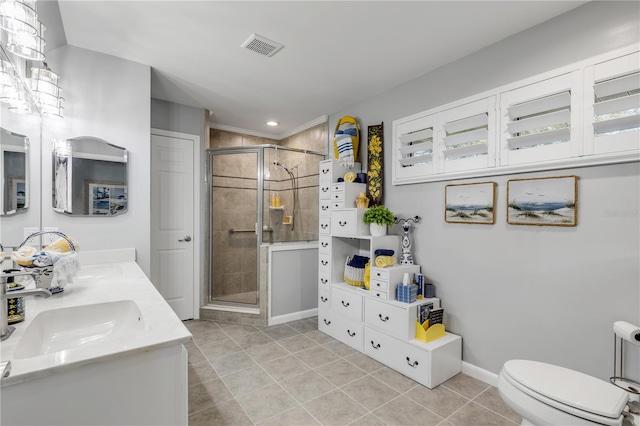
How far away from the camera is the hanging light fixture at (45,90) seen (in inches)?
71.6

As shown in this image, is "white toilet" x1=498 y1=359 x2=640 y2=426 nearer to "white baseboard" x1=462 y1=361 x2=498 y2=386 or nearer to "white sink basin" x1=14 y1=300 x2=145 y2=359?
"white baseboard" x1=462 y1=361 x2=498 y2=386

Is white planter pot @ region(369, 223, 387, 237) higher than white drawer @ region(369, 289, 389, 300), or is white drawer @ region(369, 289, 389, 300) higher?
white planter pot @ region(369, 223, 387, 237)

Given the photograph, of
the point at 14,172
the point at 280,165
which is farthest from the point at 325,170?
the point at 14,172

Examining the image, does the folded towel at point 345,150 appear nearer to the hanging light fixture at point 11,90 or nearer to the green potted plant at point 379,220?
the green potted plant at point 379,220

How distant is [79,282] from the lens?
1.73m

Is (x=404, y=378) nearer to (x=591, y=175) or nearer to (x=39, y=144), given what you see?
(x=591, y=175)

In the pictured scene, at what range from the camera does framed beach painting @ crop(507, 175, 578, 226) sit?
6.17ft

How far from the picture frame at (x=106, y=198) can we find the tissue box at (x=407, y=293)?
236 cm

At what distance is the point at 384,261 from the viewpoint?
8.63ft

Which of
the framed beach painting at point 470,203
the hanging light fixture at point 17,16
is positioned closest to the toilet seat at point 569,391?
the framed beach painting at point 470,203

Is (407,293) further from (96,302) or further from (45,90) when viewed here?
(45,90)

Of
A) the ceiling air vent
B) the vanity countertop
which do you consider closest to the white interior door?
the vanity countertop

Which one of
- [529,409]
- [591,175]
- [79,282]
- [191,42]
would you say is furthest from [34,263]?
[591,175]

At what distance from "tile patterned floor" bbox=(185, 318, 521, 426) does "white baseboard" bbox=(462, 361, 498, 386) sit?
47mm
